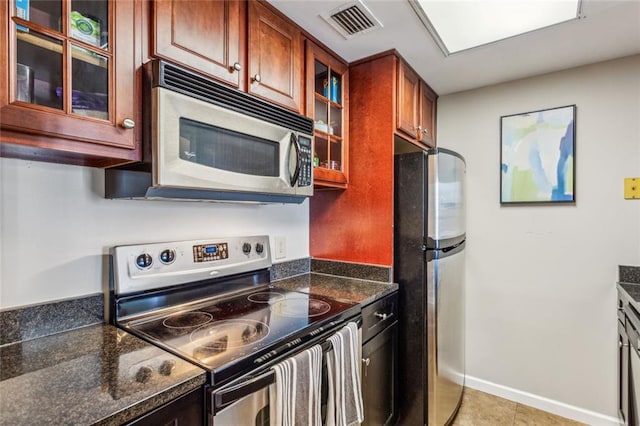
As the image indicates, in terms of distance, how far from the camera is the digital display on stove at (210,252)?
1.44m

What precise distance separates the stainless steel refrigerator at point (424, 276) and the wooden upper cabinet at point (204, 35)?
1.04 m

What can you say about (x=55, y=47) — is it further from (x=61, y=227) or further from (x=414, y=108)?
(x=414, y=108)

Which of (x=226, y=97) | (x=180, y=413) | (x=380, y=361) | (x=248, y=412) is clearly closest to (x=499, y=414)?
(x=380, y=361)

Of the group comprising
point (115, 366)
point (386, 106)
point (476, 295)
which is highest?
point (386, 106)

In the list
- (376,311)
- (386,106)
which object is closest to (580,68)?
(386,106)

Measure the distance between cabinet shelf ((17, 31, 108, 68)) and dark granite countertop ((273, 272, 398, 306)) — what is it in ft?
4.12

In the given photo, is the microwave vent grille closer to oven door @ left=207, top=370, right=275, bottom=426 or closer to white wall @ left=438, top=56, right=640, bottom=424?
oven door @ left=207, top=370, right=275, bottom=426

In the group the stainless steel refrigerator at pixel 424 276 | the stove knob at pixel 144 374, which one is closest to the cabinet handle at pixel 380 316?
the stainless steel refrigerator at pixel 424 276

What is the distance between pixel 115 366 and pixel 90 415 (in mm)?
223

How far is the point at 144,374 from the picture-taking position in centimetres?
81

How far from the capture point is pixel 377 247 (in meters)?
1.90

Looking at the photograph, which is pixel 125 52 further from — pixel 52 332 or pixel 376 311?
pixel 376 311

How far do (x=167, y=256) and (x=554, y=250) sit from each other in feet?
7.64

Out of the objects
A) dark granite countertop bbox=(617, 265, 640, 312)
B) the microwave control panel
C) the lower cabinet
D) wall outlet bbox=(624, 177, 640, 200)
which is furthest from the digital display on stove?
wall outlet bbox=(624, 177, 640, 200)
